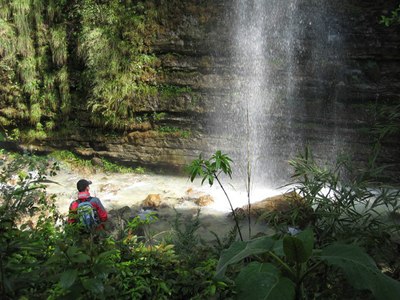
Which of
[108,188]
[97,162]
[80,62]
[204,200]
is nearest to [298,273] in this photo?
[204,200]

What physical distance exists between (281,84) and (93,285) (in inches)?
321

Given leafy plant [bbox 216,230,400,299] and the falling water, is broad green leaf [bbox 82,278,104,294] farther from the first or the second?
the falling water

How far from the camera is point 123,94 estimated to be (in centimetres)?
888

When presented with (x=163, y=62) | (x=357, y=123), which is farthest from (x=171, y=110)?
(x=357, y=123)

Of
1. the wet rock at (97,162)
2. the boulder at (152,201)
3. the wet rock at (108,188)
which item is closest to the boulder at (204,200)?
the boulder at (152,201)

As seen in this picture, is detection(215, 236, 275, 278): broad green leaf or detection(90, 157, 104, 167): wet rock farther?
detection(90, 157, 104, 167): wet rock

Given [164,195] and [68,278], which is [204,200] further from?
[68,278]

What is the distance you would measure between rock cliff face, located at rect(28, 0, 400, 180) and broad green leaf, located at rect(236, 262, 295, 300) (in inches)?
302

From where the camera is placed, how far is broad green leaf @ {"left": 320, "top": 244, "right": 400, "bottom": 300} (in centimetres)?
118

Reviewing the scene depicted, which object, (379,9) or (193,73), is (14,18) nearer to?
(193,73)

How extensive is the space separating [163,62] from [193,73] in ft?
2.83

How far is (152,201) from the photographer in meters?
6.94

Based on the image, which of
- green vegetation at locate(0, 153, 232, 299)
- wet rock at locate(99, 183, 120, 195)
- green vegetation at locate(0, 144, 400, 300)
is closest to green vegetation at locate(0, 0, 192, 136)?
wet rock at locate(99, 183, 120, 195)

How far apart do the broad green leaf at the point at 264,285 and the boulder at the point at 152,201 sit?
18.9 ft
